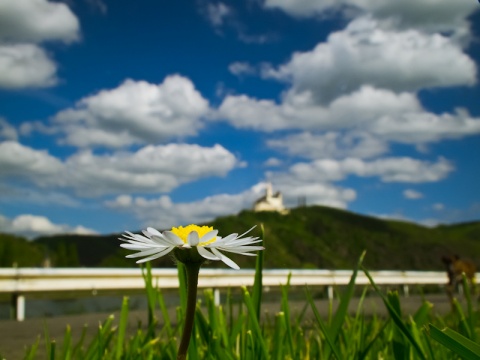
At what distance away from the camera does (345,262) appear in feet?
467

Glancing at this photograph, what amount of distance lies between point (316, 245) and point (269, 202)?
Result: 130ft

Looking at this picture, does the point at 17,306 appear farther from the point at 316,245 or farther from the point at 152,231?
the point at 316,245

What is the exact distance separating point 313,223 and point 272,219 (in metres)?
13.0

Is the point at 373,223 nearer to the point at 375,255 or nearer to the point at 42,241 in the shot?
the point at 375,255

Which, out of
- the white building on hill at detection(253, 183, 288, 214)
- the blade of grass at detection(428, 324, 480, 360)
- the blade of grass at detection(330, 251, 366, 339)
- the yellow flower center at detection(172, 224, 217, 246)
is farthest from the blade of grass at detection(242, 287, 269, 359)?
the white building on hill at detection(253, 183, 288, 214)

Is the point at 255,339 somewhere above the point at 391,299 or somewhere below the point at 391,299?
below

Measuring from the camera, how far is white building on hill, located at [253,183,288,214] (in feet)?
604

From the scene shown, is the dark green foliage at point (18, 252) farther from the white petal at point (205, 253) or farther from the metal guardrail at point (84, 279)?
the white petal at point (205, 253)

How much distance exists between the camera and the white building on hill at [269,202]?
184 m

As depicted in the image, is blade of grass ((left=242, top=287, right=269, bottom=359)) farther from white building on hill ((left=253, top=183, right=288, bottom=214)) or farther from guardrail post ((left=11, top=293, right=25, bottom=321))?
white building on hill ((left=253, top=183, right=288, bottom=214))

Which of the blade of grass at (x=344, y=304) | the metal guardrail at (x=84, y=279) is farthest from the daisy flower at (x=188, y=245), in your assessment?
the metal guardrail at (x=84, y=279)

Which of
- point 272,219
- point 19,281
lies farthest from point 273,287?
point 272,219

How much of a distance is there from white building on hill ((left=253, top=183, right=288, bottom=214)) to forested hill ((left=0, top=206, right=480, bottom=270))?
6496mm

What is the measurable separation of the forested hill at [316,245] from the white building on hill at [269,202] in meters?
6.50
